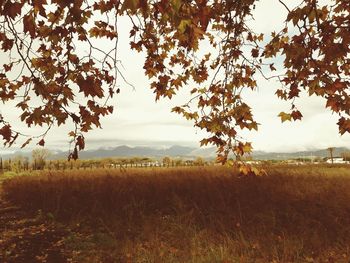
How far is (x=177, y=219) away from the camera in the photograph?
7066mm

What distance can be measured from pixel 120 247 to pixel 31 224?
106 inches

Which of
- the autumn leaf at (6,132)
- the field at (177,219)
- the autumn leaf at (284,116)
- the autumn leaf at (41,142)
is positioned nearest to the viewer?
the autumn leaf at (6,132)

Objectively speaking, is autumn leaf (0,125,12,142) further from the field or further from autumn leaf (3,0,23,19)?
the field

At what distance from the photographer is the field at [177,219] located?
580 cm

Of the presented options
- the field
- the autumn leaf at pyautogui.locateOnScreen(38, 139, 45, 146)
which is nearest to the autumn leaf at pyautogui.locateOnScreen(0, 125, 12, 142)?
the autumn leaf at pyautogui.locateOnScreen(38, 139, 45, 146)

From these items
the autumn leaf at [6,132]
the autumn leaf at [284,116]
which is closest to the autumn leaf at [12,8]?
the autumn leaf at [6,132]

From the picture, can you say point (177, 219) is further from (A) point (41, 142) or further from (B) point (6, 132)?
(B) point (6, 132)

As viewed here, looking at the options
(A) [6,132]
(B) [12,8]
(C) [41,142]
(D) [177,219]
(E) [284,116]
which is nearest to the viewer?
(B) [12,8]

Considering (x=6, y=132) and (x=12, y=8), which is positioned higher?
(x=12, y=8)

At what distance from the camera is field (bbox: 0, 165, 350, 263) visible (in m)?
5.80

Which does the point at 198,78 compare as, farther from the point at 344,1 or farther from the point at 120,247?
the point at 120,247

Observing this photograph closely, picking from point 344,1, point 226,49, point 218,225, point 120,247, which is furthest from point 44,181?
point 344,1

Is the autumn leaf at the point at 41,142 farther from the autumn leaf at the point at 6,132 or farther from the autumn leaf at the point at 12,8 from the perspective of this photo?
the autumn leaf at the point at 12,8

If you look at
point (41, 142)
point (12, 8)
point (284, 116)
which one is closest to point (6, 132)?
point (41, 142)
